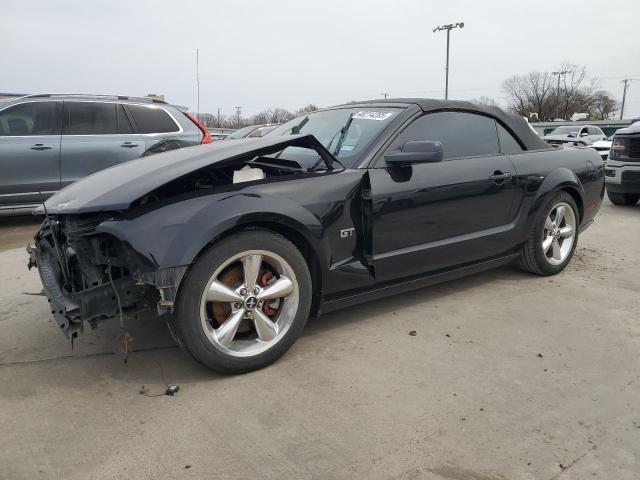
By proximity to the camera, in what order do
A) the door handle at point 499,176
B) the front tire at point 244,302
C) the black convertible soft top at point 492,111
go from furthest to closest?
the door handle at point 499,176, the black convertible soft top at point 492,111, the front tire at point 244,302

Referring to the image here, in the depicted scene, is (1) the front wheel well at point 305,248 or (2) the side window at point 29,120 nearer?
(1) the front wheel well at point 305,248

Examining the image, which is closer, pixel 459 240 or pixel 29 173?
pixel 459 240

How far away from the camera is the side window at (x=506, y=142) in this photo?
4.04m

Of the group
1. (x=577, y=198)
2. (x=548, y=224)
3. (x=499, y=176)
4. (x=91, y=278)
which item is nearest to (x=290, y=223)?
(x=91, y=278)

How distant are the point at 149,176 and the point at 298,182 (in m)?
0.81

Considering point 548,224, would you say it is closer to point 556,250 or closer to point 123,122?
point 556,250

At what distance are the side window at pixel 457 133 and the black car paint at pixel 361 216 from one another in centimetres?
8

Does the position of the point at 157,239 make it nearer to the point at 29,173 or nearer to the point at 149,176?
the point at 149,176

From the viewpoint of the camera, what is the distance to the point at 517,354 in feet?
9.73

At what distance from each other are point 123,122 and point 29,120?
44.2 inches

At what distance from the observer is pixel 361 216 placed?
3.12m

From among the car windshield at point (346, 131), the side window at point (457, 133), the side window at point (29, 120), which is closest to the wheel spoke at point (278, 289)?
→ the car windshield at point (346, 131)

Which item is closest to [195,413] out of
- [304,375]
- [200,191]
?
[304,375]

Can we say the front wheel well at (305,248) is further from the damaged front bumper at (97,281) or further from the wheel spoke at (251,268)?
the damaged front bumper at (97,281)
